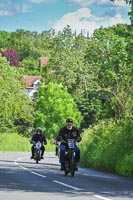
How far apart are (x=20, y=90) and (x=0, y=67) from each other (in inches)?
142

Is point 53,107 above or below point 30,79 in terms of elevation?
below

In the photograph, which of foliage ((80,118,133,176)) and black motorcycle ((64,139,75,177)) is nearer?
black motorcycle ((64,139,75,177))

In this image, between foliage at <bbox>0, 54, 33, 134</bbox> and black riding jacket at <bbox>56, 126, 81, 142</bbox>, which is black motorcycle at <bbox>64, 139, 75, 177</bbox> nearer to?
black riding jacket at <bbox>56, 126, 81, 142</bbox>

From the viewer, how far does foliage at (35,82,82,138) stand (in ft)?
299

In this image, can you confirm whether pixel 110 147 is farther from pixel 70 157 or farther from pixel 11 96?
pixel 11 96

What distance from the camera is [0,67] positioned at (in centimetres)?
7062

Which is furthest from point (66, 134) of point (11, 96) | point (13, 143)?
point (13, 143)

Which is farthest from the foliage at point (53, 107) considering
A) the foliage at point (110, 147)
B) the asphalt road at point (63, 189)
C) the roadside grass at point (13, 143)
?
the asphalt road at point (63, 189)

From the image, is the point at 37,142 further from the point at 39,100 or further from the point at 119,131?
the point at 39,100

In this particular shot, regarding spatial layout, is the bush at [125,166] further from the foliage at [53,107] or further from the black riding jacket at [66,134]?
the foliage at [53,107]

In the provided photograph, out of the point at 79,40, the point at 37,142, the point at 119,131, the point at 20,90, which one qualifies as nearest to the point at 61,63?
the point at 79,40

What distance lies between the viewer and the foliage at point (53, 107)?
91250 mm

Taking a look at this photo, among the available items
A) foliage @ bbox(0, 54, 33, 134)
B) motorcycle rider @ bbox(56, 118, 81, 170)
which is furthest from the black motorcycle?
foliage @ bbox(0, 54, 33, 134)

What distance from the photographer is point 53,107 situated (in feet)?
307
